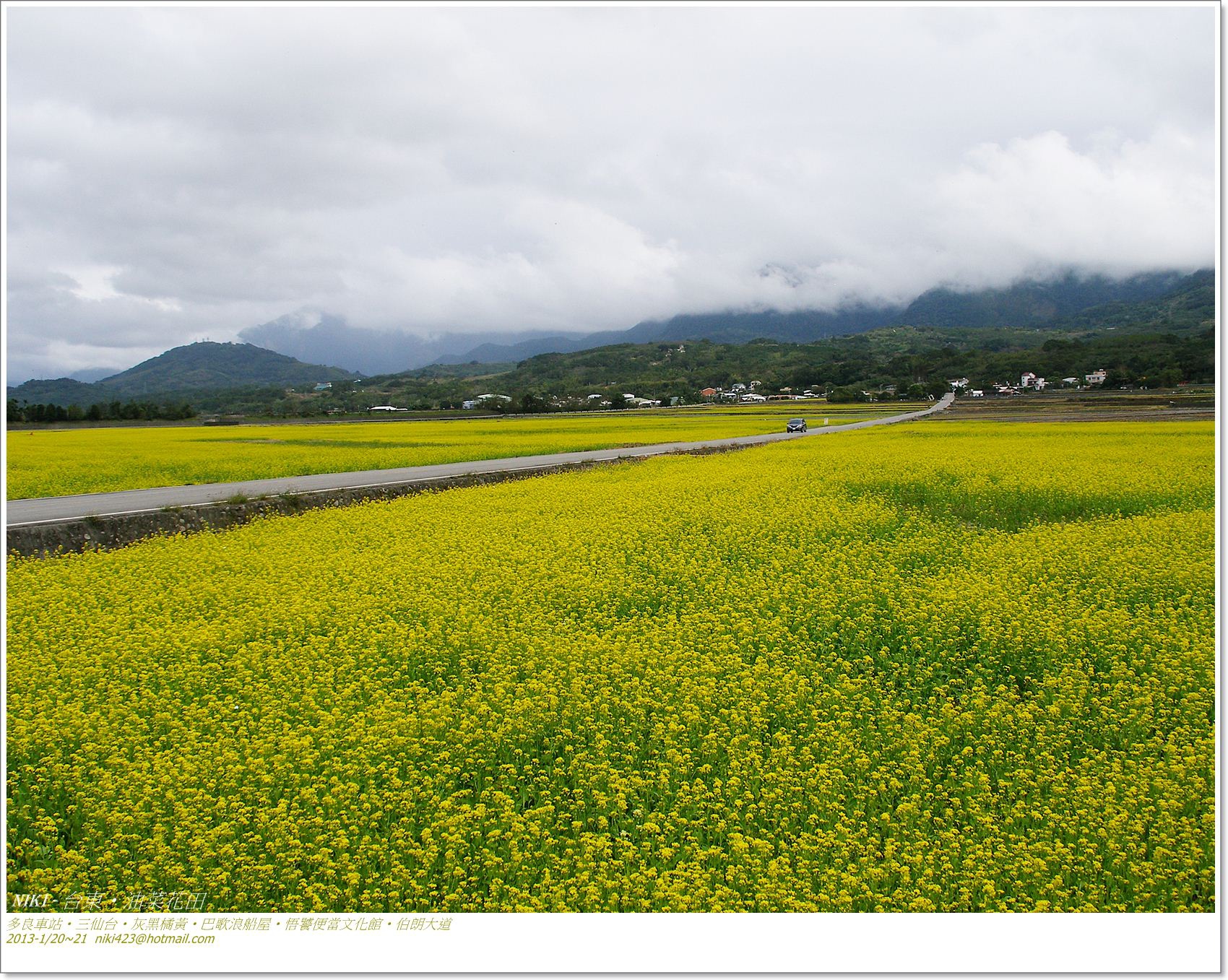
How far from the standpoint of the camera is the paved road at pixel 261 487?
41.3ft

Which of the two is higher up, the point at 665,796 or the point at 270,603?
the point at 270,603

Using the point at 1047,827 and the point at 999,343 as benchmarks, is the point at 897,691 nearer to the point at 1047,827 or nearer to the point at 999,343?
the point at 1047,827

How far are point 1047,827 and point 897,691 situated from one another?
1.87 meters

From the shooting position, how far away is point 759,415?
66.8 m

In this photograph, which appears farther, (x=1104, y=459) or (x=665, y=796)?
(x=1104, y=459)

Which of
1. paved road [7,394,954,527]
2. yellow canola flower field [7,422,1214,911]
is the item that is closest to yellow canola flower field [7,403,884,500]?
paved road [7,394,954,527]

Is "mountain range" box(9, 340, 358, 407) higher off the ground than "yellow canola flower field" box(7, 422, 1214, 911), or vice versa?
"mountain range" box(9, 340, 358, 407)

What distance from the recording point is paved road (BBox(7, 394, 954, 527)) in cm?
1259

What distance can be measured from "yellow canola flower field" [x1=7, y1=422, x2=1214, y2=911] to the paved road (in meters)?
2.87

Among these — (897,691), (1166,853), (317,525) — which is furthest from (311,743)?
(317,525)

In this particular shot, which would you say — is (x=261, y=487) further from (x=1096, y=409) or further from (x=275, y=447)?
(x=1096, y=409)

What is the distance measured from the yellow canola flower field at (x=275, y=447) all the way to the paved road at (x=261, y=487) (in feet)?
5.37

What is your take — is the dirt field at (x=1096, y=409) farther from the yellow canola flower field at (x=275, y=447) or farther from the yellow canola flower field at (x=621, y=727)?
the yellow canola flower field at (x=621, y=727)

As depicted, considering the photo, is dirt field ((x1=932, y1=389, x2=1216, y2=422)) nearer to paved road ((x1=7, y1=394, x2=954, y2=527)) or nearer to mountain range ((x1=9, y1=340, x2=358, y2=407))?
paved road ((x1=7, y1=394, x2=954, y2=527))
